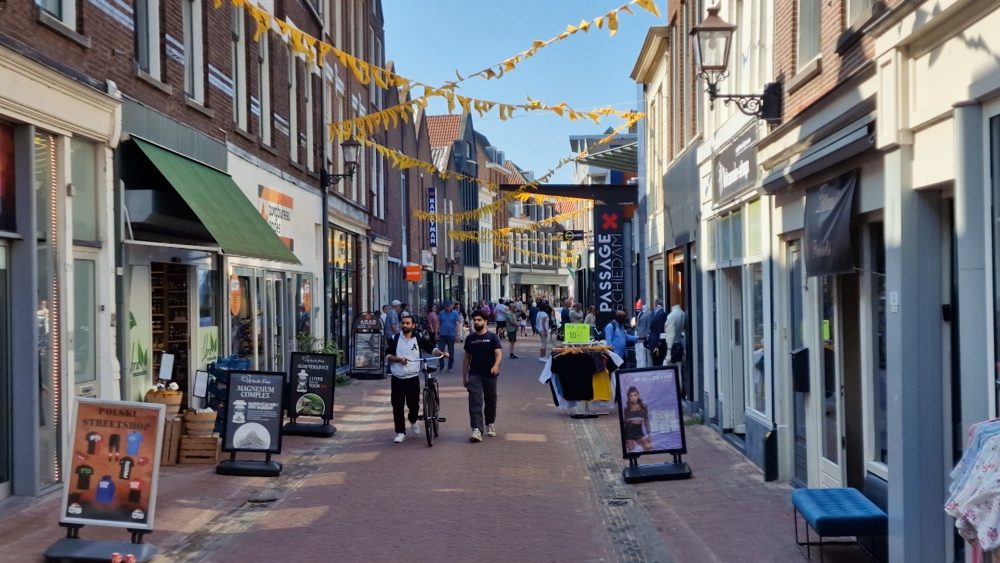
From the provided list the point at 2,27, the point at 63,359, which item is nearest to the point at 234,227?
the point at 63,359

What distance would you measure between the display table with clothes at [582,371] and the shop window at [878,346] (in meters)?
7.66

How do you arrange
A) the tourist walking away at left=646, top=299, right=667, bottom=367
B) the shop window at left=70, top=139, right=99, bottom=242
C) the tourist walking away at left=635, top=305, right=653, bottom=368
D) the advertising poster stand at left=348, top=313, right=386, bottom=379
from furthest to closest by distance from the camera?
1. the advertising poster stand at left=348, top=313, right=386, bottom=379
2. the tourist walking away at left=635, top=305, right=653, bottom=368
3. the tourist walking away at left=646, top=299, right=667, bottom=367
4. the shop window at left=70, top=139, right=99, bottom=242

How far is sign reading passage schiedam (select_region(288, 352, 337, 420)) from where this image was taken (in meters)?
14.1

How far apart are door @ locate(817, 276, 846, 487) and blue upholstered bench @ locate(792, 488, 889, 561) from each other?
1.42 metres

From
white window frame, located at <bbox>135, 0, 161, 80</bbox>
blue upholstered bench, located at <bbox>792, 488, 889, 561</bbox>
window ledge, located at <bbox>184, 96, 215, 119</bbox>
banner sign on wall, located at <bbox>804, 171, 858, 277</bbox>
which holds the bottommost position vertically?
blue upholstered bench, located at <bbox>792, 488, 889, 561</bbox>

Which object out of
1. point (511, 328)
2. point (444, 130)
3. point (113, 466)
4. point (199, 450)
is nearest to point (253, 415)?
point (199, 450)

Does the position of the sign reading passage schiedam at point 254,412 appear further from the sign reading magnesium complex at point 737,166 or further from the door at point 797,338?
the sign reading magnesium complex at point 737,166

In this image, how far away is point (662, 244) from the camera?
64.8 ft

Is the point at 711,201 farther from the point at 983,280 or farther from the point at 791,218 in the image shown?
the point at 983,280

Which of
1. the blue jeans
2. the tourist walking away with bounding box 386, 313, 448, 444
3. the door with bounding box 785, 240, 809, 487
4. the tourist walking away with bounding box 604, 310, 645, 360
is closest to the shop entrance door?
the door with bounding box 785, 240, 809, 487

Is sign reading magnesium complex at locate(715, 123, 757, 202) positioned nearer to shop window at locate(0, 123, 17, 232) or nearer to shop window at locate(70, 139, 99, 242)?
shop window at locate(70, 139, 99, 242)

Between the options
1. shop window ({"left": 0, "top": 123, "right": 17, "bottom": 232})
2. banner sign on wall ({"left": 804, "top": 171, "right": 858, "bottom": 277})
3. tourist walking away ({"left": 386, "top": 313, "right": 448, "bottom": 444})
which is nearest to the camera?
banner sign on wall ({"left": 804, "top": 171, "right": 858, "bottom": 277})

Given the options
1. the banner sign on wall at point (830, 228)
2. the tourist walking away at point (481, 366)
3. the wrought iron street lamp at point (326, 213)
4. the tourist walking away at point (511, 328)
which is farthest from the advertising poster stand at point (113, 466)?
the tourist walking away at point (511, 328)

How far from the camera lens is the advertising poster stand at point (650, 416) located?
10.5 meters
